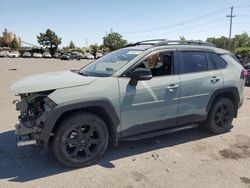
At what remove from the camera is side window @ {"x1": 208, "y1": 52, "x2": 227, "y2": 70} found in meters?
5.55

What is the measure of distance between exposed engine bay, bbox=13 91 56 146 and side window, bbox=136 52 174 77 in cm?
178

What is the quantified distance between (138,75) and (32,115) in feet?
5.56

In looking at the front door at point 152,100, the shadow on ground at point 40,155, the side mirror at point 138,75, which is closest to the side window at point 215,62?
the front door at point 152,100

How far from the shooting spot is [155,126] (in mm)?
4812

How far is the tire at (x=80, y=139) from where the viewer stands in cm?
400

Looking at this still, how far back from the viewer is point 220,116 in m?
5.83

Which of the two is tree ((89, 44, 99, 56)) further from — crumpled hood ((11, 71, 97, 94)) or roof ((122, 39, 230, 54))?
crumpled hood ((11, 71, 97, 94))

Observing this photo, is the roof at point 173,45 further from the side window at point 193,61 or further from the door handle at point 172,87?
the door handle at point 172,87

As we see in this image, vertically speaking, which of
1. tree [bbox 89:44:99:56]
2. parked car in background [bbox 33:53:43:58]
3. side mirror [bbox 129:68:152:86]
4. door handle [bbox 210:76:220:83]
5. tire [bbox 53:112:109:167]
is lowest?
tire [bbox 53:112:109:167]

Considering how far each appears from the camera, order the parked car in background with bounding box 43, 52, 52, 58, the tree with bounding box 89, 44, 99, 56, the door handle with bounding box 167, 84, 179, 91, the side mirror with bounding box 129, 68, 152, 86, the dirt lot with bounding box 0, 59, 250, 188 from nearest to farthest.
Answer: the dirt lot with bounding box 0, 59, 250, 188
the side mirror with bounding box 129, 68, 152, 86
the door handle with bounding box 167, 84, 179, 91
the parked car in background with bounding box 43, 52, 52, 58
the tree with bounding box 89, 44, 99, 56

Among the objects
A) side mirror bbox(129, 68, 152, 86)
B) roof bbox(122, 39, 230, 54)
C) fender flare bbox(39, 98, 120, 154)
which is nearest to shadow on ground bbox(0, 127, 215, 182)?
fender flare bbox(39, 98, 120, 154)

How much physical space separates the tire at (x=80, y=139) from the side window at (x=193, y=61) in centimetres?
191

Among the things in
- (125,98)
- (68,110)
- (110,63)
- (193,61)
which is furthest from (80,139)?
(193,61)

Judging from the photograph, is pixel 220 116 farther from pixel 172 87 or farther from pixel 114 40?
pixel 114 40
